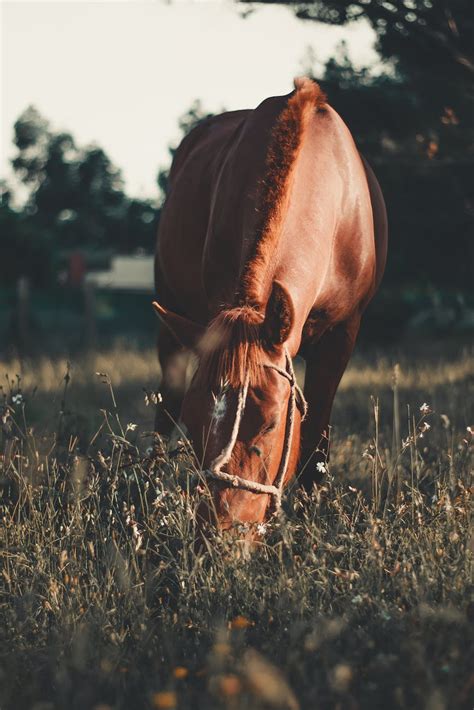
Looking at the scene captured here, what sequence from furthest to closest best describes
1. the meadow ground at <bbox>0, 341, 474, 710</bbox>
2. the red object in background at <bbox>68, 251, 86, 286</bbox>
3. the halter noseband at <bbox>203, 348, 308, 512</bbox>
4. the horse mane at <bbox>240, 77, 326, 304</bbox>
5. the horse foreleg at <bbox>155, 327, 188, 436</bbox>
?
the red object in background at <bbox>68, 251, 86, 286</bbox>, the horse foreleg at <bbox>155, 327, 188, 436</bbox>, the horse mane at <bbox>240, 77, 326, 304</bbox>, the halter noseband at <bbox>203, 348, 308, 512</bbox>, the meadow ground at <bbox>0, 341, 474, 710</bbox>

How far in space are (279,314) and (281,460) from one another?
0.55 m

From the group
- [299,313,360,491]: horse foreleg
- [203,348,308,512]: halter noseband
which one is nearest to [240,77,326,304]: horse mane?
[203,348,308,512]: halter noseband

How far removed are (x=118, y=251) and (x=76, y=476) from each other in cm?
3846

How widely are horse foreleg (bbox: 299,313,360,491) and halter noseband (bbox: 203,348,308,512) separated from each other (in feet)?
3.70

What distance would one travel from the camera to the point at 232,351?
8.87ft

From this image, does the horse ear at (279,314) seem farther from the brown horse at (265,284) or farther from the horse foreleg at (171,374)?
the horse foreleg at (171,374)

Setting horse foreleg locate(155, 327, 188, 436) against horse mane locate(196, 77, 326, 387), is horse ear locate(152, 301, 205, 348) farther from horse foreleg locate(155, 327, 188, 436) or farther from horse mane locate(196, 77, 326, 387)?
horse foreleg locate(155, 327, 188, 436)

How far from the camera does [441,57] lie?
654 cm

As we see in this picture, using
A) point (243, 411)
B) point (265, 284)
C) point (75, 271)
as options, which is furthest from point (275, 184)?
point (75, 271)

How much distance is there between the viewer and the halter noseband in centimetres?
261

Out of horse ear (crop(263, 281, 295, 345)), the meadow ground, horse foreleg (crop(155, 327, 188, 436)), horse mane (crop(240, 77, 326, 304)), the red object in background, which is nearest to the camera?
the meadow ground

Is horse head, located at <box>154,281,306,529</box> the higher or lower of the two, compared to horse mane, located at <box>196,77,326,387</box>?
lower

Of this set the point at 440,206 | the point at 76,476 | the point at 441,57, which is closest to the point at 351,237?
the point at 76,476

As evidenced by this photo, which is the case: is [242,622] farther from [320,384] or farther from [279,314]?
[320,384]
